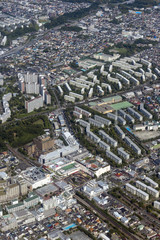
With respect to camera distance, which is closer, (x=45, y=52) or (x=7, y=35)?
(x=45, y=52)

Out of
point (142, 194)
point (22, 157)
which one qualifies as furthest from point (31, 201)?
point (142, 194)

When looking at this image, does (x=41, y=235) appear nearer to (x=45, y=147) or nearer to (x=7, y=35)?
(x=45, y=147)

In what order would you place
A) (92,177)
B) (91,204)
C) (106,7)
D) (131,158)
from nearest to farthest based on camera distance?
(91,204) < (92,177) < (131,158) < (106,7)

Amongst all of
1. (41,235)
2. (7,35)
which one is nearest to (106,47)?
(7,35)

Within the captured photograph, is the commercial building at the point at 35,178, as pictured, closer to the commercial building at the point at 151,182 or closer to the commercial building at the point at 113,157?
the commercial building at the point at 113,157

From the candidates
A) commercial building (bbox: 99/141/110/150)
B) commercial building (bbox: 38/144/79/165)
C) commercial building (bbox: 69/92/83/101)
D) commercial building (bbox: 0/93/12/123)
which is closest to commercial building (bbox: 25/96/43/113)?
commercial building (bbox: 0/93/12/123)

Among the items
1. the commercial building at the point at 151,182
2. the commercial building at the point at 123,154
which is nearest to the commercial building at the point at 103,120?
the commercial building at the point at 123,154

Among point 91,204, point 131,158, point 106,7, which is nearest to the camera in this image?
point 91,204
